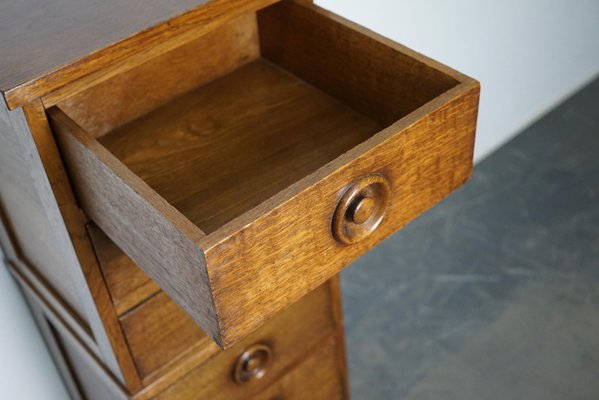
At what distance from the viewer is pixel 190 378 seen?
96 centimetres

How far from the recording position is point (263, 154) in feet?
2.69

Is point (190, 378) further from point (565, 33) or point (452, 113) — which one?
point (565, 33)

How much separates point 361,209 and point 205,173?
21 cm

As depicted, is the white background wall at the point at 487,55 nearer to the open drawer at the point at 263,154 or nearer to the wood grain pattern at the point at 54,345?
the wood grain pattern at the point at 54,345

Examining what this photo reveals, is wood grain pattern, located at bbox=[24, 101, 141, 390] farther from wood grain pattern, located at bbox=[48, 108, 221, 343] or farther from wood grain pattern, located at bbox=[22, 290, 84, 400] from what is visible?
wood grain pattern, located at bbox=[22, 290, 84, 400]

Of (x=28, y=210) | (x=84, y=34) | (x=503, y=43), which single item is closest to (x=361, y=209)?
(x=84, y=34)

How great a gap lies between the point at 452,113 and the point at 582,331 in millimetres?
893

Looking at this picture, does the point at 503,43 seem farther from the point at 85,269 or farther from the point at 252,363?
the point at 85,269

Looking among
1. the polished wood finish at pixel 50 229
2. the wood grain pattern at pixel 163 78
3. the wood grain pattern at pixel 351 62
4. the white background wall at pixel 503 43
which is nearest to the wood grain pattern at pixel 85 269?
the polished wood finish at pixel 50 229

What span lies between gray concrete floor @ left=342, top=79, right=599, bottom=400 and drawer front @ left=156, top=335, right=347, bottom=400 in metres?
0.22

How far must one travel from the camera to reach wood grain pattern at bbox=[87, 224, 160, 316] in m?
0.78

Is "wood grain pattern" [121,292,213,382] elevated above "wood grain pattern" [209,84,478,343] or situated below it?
below

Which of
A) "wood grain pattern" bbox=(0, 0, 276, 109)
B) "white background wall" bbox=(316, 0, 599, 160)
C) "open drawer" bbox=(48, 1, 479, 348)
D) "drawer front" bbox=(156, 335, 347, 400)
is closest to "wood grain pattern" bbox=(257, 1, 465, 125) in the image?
"open drawer" bbox=(48, 1, 479, 348)

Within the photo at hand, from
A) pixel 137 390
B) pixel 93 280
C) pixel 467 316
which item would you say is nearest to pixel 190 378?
pixel 137 390
